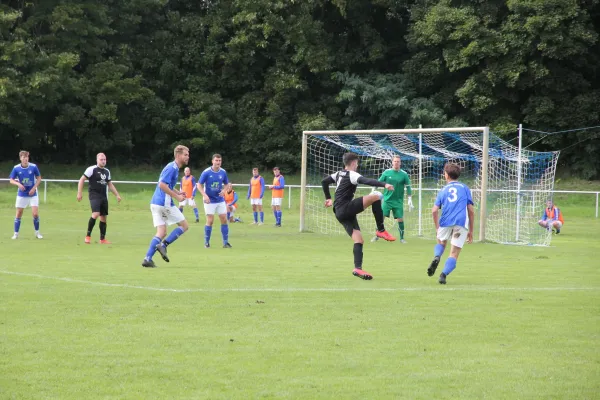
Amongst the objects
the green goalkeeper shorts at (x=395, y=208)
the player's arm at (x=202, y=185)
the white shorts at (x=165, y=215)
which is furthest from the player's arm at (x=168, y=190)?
the green goalkeeper shorts at (x=395, y=208)

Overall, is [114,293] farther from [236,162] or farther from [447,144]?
[236,162]

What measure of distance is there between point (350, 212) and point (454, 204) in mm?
1490

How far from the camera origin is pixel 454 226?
483 inches

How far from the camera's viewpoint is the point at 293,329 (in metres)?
8.53

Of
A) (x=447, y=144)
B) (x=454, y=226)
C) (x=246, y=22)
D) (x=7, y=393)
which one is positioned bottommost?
(x=7, y=393)

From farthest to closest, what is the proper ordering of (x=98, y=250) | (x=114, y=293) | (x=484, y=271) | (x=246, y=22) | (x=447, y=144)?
(x=246, y=22)
(x=447, y=144)
(x=98, y=250)
(x=484, y=271)
(x=114, y=293)

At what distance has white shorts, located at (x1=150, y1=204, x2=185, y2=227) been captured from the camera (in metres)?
14.6

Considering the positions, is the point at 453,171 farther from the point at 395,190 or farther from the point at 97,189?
the point at 97,189

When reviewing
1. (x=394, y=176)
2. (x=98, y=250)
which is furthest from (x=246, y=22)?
(x=98, y=250)

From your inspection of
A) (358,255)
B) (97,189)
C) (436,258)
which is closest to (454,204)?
(436,258)

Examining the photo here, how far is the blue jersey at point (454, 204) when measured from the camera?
12188mm

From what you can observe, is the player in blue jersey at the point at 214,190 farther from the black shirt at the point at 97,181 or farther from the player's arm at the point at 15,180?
the player's arm at the point at 15,180

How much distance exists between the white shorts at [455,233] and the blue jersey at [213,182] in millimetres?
7231

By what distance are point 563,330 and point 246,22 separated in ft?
134
